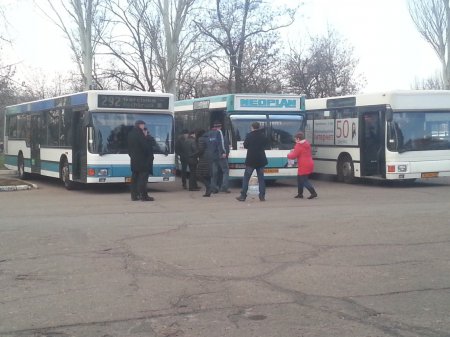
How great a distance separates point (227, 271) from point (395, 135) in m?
12.0

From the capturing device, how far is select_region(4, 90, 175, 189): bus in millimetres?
16547

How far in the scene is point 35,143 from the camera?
834 inches

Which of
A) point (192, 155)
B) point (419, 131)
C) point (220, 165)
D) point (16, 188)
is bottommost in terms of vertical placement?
point (16, 188)

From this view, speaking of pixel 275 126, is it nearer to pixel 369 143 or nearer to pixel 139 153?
pixel 369 143

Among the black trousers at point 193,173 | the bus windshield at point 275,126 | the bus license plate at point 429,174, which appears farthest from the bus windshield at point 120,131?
the bus license plate at point 429,174

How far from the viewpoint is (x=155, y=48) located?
96.3 ft

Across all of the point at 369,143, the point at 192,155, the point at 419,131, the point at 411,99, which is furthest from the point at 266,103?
the point at 419,131

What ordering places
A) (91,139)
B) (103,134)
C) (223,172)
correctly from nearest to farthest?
1. (91,139)
2. (103,134)
3. (223,172)

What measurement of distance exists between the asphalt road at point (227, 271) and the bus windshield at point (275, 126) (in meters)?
5.44

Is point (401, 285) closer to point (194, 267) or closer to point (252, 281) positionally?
point (252, 281)

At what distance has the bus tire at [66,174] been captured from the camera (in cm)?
1809

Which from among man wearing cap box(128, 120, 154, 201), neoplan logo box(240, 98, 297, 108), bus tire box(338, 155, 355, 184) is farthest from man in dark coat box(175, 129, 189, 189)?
bus tire box(338, 155, 355, 184)

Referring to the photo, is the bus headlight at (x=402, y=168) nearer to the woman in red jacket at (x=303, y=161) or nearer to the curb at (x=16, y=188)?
the woman in red jacket at (x=303, y=161)

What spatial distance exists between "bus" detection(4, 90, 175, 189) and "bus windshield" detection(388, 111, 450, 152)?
6.64 metres
